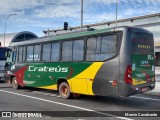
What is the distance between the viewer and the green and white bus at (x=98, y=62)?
35.9 ft

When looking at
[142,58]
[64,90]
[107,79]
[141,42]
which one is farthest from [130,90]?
[64,90]

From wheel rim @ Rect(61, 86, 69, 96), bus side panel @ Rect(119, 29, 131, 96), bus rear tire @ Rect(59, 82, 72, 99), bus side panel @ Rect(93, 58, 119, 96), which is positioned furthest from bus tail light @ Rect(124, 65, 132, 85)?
wheel rim @ Rect(61, 86, 69, 96)

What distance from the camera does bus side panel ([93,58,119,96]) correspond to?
11.0m

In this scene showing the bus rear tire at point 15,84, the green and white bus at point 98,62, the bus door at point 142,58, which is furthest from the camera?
the bus rear tire at point 15,84

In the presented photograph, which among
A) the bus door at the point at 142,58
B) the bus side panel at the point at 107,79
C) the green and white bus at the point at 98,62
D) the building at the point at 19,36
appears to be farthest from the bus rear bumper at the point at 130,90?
the building at the point at 19,36

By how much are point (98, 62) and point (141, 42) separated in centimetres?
190

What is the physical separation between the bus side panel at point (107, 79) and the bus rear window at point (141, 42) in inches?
38.0

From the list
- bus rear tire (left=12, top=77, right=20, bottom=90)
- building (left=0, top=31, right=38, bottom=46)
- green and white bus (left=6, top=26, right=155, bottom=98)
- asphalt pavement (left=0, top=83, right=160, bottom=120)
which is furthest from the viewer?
building (left=0, top=31, right=38, bottom=46)

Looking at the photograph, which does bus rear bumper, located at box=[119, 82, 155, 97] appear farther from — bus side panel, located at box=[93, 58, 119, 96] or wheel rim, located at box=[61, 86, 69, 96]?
wheel rim, located at box=[61, 86, 69, 96]

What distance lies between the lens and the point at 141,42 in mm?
11586

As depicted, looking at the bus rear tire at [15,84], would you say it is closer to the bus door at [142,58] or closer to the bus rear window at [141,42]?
the bus door at [142,58]

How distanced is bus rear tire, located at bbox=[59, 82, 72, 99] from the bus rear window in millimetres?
3875

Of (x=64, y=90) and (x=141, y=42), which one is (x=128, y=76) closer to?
(x=141, y=42)

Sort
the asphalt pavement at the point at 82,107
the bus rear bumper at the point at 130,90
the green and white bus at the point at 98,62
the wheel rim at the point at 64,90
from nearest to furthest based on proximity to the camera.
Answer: the asphalt pavement at the point at 82,107 < the bus rear bumper at the point at 130,90 < the green and white bus at the point at 98,62 < the wheel rim at the point at 64,90
